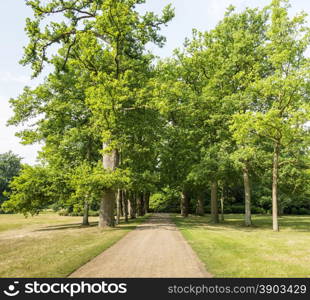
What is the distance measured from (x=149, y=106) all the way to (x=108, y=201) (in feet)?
27.3

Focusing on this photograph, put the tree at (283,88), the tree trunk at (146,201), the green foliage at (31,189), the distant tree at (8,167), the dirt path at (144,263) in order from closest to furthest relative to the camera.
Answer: the dirt path at (144,263) → the tree at (283,88) → the green foliage at (31,189) → the tree trunk at (146,201) → the distant tree at (8,167)

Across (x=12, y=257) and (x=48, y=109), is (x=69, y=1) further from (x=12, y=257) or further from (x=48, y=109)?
Result: (x=12, y=257)

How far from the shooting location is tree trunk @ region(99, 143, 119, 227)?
22250 mm

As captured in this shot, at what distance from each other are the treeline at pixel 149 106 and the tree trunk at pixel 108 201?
8cm

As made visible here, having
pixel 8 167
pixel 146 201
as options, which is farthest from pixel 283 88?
pixel 8 167

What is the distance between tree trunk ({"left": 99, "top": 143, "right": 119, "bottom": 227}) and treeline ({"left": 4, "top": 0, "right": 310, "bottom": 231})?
83 mm

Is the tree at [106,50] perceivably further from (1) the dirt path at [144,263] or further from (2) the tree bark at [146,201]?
(2) the tree bark at [146,201]

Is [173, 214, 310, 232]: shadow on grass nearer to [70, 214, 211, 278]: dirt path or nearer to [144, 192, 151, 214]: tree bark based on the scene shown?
[70, 214, 211, 278]: dirt path

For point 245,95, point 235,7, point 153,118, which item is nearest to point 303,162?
point 245,95

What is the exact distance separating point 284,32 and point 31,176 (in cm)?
2370

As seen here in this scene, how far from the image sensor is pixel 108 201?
2283 centimetres

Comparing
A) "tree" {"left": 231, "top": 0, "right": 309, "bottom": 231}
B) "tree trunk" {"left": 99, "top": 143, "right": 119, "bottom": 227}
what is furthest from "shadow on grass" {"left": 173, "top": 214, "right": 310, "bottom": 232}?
"tree trunk" {"left": 99, "top": 143, "right": 119, "bottom": 227}

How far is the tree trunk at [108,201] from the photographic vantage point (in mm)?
22250

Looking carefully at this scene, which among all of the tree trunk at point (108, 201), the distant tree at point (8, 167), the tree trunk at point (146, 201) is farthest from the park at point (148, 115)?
the distant tree at point (8, 167)
